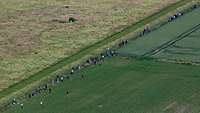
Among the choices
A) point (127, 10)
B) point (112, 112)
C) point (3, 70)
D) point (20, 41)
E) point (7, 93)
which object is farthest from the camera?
point (127, 10)

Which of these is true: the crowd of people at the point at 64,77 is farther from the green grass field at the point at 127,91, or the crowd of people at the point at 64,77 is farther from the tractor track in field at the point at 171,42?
the tractor track in field at the point at 171,42

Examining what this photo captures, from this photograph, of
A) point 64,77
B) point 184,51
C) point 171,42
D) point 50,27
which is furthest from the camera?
point 50,27

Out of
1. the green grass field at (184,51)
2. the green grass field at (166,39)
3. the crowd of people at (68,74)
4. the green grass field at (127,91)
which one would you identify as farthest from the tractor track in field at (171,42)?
the crowd of people at (68,74)

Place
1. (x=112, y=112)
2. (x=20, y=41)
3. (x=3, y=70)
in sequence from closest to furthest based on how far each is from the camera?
(x=112, y=112) → (x=3, y=70) → (x=20, y=41)

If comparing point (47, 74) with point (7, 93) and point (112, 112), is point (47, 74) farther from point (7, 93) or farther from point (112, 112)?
point (112, 112)

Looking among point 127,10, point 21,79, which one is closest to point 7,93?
point 21,79

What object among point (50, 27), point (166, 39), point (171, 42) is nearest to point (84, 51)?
point (166, 39)

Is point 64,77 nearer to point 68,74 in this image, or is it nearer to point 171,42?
point 68,74
